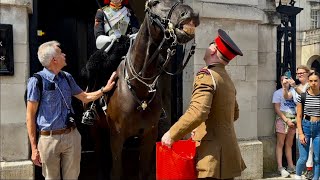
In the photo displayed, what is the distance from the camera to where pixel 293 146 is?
28.0 feet

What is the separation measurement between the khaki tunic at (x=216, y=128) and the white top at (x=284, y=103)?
14.5ft

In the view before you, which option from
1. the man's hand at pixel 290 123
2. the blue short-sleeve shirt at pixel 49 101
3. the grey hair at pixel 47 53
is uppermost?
the grey hair at pixel 47 53

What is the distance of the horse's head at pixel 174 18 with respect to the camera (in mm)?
4316

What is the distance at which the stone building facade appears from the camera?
19.1 ft

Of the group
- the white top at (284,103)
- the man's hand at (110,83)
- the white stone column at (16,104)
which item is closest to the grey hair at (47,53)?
the man's hand at (110,83)

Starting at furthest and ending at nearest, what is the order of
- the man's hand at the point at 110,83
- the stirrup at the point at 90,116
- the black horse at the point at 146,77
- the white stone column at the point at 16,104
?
the white stone column at the point at 16,104, the stirrup at the point at 90,116, the man's hand at the point at 110,83, the black horse at the point at 146,77

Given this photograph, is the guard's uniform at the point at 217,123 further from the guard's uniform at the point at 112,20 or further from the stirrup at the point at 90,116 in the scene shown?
the guard's uniform at the point at 112,20

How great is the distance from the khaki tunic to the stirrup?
2152 mm

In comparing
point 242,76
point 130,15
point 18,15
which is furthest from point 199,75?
point 242,76

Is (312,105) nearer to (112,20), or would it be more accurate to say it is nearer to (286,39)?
(286,39)

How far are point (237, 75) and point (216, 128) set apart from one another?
13.0 ft

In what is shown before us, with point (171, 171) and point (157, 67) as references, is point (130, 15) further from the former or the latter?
point (171, 171)

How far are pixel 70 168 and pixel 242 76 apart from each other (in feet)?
13.9

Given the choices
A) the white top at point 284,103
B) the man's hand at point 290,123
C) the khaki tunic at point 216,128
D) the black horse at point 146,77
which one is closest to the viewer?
the khaki tunic at point 216,128
